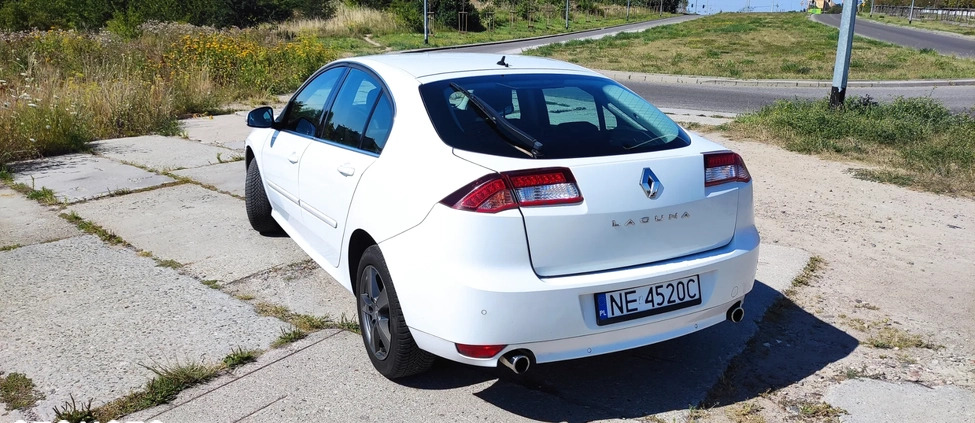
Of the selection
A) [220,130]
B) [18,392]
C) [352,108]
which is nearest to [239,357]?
[18,392]

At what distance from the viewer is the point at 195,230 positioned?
590 cm

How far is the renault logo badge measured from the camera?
3.15 meters

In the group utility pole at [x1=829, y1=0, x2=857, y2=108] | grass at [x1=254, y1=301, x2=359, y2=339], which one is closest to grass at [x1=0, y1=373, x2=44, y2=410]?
grass at [x1=254, y1=301, x2=359, y2=339]

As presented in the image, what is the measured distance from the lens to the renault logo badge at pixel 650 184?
124 inches

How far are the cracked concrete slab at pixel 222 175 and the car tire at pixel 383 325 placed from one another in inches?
151

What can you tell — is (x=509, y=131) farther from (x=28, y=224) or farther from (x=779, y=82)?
(x=779, y=82)

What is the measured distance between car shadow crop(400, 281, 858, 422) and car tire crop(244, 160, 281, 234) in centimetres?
249

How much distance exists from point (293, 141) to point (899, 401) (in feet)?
11.6

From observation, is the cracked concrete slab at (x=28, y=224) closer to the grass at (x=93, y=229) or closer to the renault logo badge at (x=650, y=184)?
the grass at (x=93, y=229)

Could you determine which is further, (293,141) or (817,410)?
(293,141)

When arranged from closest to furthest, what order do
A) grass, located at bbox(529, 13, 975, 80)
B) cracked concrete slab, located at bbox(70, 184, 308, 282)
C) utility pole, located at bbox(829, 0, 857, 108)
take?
cracked concrete slab, located at bbox(70, 184, 308, 282) → utility pole, located at bbox(829, 0, 857, 108) → grass, located at bbox(529, 13, 975, 80)

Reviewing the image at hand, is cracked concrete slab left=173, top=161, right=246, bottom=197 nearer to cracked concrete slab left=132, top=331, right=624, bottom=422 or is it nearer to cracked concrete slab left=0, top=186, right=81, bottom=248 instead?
cracked concrete slab left=0, top=186, right=81, bottom=248

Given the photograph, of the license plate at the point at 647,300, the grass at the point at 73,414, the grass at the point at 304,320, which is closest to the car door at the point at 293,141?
the grass at the point at 304,320

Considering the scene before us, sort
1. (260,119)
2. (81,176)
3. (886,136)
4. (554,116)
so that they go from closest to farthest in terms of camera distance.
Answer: (554,116) → (260,119) → (81,176) → (886,136)
